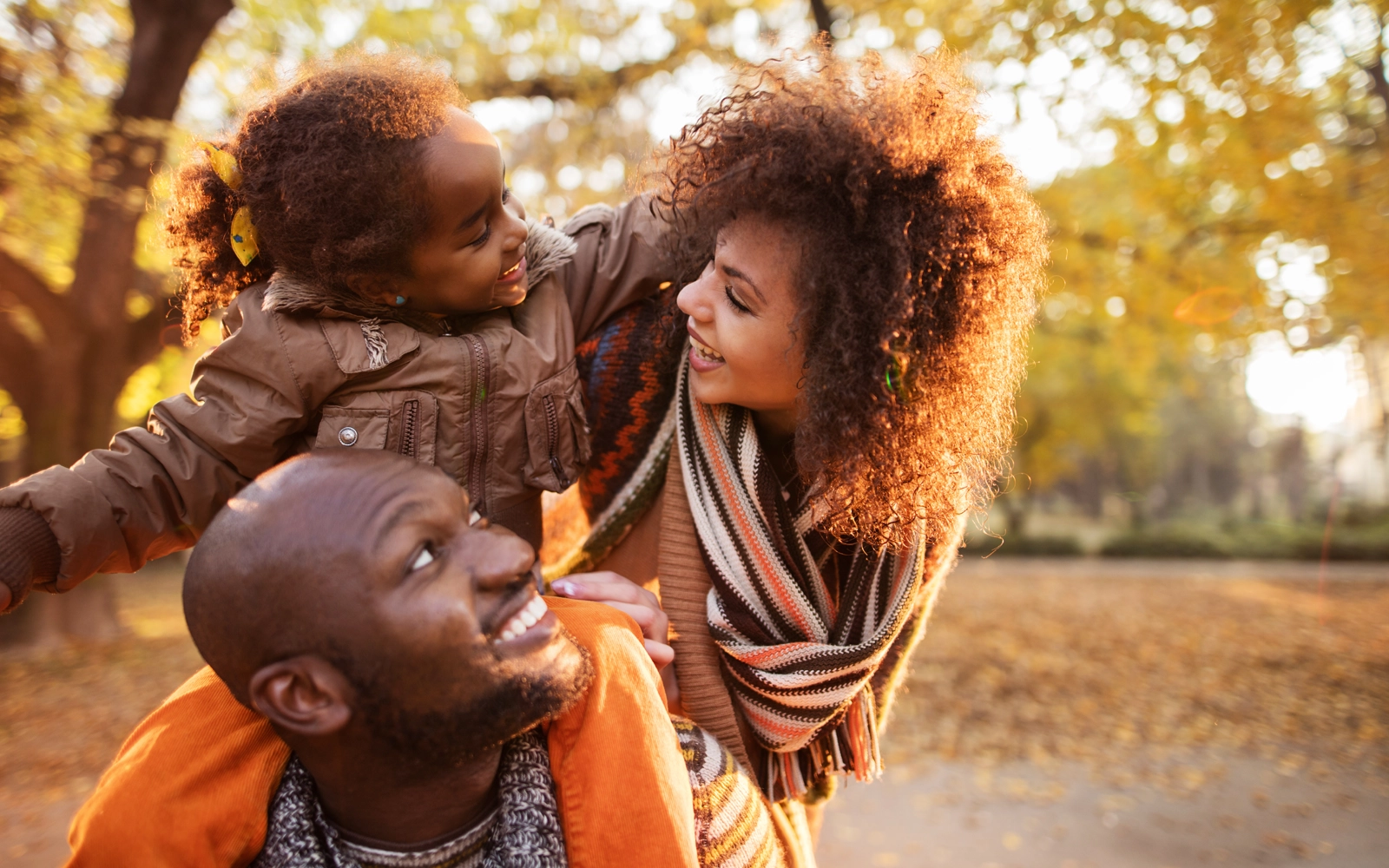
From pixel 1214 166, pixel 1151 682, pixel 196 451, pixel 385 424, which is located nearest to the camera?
pixel 196 451

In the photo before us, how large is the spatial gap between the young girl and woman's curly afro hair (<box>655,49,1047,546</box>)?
1.79ft

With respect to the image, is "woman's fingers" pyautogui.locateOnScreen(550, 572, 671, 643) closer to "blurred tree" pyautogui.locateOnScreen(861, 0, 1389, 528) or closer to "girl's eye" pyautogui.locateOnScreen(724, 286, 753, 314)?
"girl's eye" pyautogui.locateOnScreen(724, 286, 753, 314)

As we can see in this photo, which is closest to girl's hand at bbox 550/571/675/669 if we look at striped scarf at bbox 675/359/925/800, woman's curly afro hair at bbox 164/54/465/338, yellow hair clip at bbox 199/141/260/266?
striped scarf at bbox 675/359/925/800

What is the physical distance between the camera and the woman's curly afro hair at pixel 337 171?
164 cm

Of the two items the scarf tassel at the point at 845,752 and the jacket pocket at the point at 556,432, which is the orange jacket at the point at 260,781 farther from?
the scarf tassel at the point at 845,752

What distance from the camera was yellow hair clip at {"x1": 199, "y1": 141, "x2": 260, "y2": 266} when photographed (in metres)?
1.68

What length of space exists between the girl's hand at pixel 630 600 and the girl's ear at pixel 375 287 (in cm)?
68

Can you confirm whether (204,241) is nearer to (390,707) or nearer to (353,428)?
(353,428)

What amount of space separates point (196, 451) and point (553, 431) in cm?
67

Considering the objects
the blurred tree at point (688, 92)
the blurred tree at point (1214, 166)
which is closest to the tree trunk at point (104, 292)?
the blurred tree at point (688, 92)

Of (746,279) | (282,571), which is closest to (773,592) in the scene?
(746,279)

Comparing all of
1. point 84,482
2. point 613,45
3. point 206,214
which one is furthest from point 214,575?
point 613,45

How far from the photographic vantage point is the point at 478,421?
1.81 m

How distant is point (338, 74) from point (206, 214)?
40 cm
